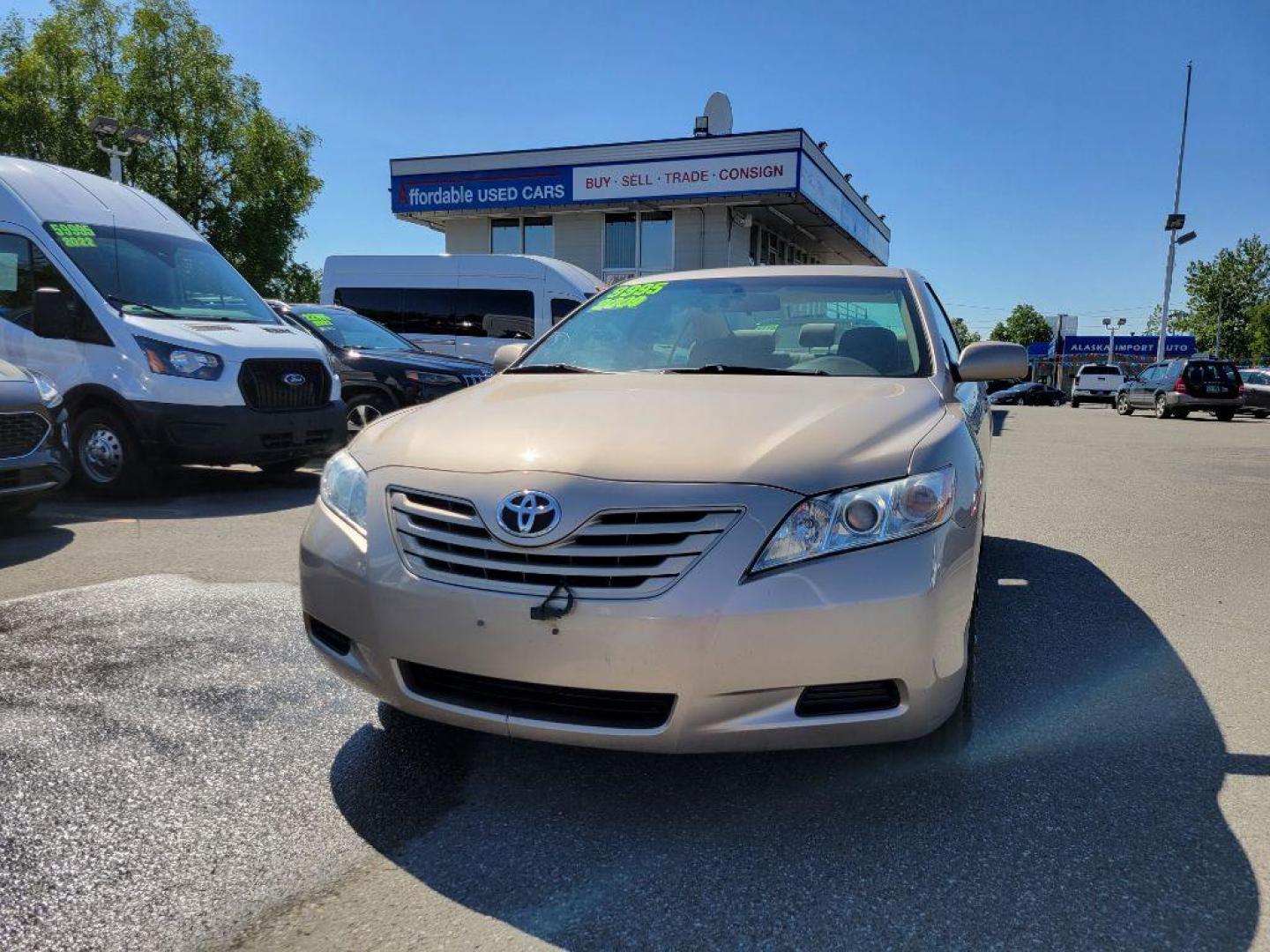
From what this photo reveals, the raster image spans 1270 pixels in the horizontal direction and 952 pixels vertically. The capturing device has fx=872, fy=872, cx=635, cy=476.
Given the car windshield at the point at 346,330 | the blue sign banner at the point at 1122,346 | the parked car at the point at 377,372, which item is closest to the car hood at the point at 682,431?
the parked car at the point at 377,372

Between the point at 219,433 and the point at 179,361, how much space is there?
0.64 metres

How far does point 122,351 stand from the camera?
6859 mm

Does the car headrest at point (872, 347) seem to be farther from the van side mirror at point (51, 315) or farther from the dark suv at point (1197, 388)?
the dark suv at point (1197, 388)

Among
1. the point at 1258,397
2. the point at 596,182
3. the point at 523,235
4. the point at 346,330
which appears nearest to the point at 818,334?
the point at 346,330

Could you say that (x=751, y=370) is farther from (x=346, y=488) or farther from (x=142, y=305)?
(x=142, y=305)

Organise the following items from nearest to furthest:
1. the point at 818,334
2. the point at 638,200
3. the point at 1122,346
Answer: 1. the point at 818,334
2. the point at 638,200
3. the point at 1122,346

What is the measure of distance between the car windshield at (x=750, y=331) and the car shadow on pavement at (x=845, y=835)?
138 centimetres

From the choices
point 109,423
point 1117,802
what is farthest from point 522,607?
point 109,423

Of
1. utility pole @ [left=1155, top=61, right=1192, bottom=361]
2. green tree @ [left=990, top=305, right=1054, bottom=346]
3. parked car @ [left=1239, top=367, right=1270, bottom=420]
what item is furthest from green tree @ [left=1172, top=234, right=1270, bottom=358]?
parked car @ [left=1239, top=367, right=1270, bottom=420]

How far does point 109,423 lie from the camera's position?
703 cm

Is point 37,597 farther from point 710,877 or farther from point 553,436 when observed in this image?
point 710,877

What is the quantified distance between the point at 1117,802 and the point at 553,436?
1.85 metres

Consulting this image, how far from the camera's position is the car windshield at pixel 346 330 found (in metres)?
10.4

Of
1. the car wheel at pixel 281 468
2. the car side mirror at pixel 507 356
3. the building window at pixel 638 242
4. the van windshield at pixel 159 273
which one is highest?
the building window at pixel 638 242
